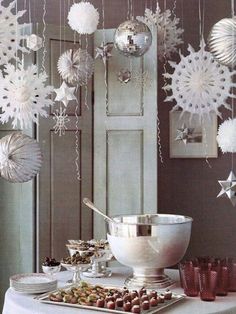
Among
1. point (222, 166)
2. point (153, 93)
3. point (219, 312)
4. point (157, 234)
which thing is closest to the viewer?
point (219, 312)

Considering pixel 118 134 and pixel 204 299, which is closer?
pixel 204 299

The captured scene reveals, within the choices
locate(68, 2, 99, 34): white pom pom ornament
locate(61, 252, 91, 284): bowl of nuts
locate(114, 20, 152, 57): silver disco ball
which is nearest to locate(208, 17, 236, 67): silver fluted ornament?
locate(114, 20, 152, 57): silver disco ball

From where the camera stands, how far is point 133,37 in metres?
3.51

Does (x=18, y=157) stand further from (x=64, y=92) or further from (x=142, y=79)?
(x=142, y=79)

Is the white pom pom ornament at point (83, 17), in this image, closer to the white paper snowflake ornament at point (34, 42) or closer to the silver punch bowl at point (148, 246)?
the white paper snowflake ornament at point (34, 42)

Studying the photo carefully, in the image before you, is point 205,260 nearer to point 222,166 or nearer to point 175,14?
point 222,166

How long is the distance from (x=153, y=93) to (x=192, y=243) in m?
1.26

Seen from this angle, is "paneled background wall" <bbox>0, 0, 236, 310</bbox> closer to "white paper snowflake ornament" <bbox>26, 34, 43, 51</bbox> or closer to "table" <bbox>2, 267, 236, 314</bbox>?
"white paper snowflake ornament" <bbox>26, 34, 43, 51</bbox>

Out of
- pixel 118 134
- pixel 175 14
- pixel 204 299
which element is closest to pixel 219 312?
pixel 204 299

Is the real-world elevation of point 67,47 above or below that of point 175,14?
below

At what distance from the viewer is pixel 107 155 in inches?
170

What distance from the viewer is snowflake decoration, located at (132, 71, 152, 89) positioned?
420 centimetres

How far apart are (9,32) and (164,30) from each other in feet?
3.98

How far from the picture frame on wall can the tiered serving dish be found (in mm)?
2089
